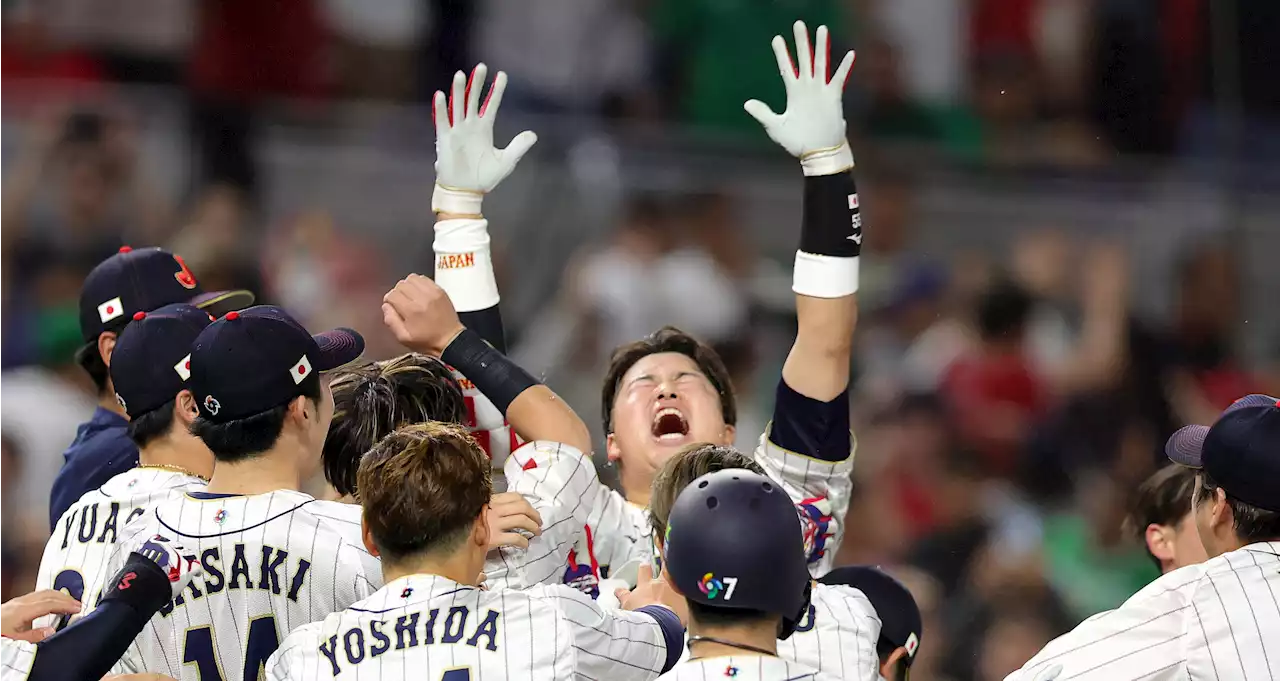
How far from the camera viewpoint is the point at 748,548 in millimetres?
2711

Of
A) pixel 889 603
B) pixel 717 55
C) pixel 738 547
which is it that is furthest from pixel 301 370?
pixel 717 55

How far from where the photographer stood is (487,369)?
12.3 ft

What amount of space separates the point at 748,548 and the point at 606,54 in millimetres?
6954

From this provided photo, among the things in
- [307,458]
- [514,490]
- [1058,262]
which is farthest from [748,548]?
[1058,262]

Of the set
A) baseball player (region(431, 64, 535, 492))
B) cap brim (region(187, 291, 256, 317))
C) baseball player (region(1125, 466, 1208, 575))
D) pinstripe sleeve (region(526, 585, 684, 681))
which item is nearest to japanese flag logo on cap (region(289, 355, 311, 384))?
pinstripe sleeve (region(526, 585, 684, 681))

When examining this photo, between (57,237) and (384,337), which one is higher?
(57,237)

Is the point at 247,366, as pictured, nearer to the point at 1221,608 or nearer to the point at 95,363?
the point at 95,363

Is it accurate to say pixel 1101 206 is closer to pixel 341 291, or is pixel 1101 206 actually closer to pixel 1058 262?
pixel 1058 262

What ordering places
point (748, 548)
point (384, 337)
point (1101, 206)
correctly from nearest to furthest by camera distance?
point (748, 548) → point (384, 337) → point (1101, 206)

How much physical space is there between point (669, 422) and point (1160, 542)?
136 cm

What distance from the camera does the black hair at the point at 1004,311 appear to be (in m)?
8.67

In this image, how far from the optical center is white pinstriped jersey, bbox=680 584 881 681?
10.9ft

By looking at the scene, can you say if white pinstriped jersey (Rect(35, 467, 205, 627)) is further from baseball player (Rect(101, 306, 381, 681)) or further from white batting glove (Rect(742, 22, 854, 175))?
white batting glove (Rect(742, 22, 854, 175))

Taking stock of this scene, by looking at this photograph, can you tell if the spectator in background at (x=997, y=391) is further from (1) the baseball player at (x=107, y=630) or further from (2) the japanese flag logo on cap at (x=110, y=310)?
(1) the baseball player at (x=107, y=630)
